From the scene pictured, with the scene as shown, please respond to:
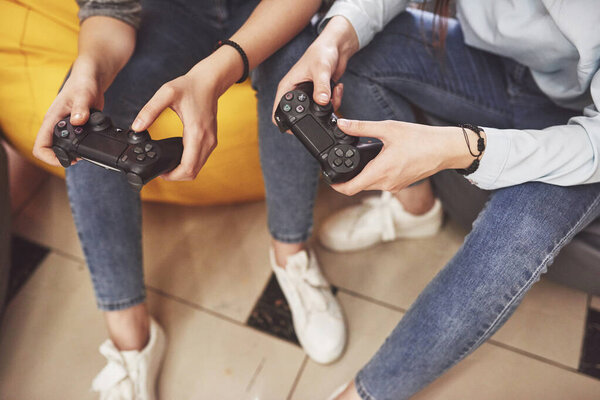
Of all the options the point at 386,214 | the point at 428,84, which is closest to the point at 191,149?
the point at 428,84

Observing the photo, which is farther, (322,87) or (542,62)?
(542,62)

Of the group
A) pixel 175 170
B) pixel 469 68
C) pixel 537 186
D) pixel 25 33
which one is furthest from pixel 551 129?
pixel 25 33

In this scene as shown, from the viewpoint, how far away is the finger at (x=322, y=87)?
0.62 metres

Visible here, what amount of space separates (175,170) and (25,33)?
0.54 meters

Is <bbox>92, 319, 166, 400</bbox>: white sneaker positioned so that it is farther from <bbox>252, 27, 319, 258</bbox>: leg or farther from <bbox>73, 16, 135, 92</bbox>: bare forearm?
<bbox>73, 16, 135, 92</bbox>: bare forearm

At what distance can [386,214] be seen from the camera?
3.50ft

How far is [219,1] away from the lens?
2.78 ft

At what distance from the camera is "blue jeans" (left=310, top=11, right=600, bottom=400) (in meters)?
0.64

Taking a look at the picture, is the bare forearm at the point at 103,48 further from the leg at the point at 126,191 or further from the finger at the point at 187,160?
the finger at the point at 187,160

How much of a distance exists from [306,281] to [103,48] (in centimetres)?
59

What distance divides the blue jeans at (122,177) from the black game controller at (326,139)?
0.17m

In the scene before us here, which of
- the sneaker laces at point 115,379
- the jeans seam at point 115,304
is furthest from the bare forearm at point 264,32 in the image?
the sneaker laces at point 115,379

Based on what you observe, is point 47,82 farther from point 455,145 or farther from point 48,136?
point 455,145

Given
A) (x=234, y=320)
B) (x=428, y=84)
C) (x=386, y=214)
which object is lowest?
(x=234, y=320)
